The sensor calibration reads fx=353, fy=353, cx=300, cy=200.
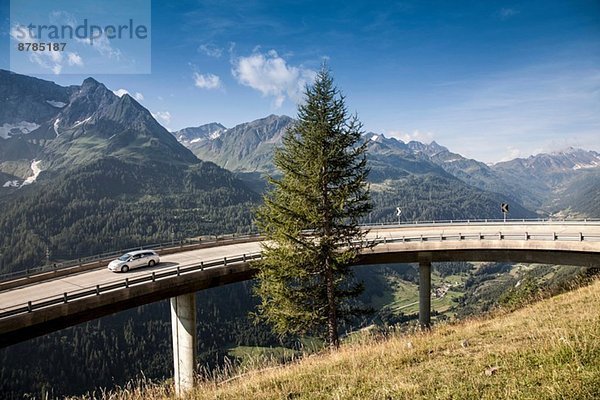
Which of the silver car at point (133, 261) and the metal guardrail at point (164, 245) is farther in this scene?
the silver car at point (133, 261)

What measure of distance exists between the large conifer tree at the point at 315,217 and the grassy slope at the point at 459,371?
31.2 feet

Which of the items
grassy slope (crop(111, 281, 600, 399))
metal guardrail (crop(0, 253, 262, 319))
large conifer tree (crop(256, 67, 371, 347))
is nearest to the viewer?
grassy slope (crop(111, 281, 600, 399))

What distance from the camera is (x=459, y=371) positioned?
7676 mm

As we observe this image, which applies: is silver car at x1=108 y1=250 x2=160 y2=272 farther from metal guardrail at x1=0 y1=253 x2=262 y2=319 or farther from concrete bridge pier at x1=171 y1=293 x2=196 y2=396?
concrete bridge pier at x1=171 y1=293 x2=196 y2=396

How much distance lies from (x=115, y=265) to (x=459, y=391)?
2767cm

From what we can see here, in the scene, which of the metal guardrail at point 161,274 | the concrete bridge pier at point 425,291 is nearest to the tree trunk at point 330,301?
the metal guardrail at point 161,274

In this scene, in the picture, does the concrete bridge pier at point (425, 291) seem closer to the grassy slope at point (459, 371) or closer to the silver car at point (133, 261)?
the grassy slope at point (459, 371)

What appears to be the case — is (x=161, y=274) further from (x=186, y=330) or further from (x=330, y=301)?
(x=330, y=301)

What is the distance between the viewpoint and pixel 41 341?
14775 cm

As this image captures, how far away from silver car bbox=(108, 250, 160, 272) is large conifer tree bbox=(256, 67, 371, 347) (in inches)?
481

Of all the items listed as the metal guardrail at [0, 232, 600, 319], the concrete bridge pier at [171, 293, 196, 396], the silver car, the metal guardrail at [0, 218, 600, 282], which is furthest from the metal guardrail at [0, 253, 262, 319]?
the silver car

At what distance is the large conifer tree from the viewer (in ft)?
68.0

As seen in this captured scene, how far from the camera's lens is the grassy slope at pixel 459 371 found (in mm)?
6117

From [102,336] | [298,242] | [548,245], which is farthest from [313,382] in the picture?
[102,336]
